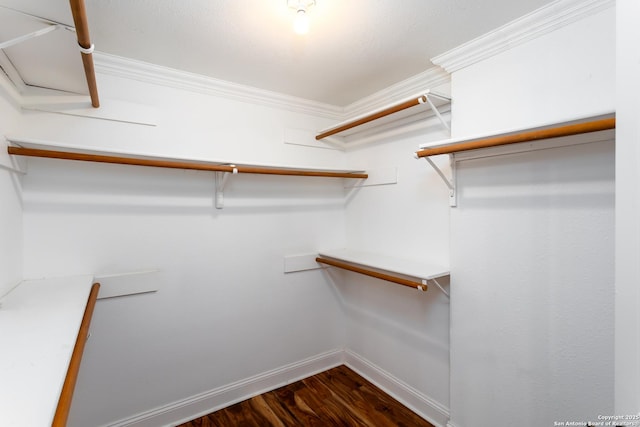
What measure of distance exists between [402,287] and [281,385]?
119 centimetres

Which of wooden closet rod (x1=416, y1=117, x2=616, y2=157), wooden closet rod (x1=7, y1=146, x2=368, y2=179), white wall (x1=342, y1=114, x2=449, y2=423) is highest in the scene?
wooden closet rod (x1=416, y1=117, x2=616, y2=157)

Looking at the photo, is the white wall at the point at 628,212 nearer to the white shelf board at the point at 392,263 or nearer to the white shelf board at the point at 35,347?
the white shelf board at the point at 392,263

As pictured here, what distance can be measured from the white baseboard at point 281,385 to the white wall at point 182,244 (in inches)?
2.0

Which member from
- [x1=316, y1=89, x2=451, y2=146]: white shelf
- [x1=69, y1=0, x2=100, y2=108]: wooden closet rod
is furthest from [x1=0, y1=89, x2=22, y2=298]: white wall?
[x1=316, y1=89, x2=451, y2=146]: white shelf

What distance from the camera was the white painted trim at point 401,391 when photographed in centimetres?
185

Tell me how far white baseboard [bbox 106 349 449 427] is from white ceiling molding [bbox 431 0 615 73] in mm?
2057

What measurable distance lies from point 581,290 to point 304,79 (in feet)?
6.18

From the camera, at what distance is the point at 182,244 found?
1893mm

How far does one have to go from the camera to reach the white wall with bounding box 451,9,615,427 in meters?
1.21

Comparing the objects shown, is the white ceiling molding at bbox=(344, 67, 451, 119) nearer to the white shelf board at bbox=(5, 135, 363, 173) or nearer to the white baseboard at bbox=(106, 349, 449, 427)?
the white shelf board at bbox=(5, 135, 363, 173)

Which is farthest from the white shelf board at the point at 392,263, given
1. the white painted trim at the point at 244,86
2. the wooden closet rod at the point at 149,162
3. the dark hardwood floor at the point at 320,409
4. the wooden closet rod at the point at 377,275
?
the white painted trim at the point at 244,86

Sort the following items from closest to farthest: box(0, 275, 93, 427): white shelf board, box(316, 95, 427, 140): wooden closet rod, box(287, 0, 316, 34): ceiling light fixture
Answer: box(0, 275, 93, 427): white shelf board → box(287, 0, 316, 34): ceiling light fixture → box(316, 95, 427, 140): wooden closet rod

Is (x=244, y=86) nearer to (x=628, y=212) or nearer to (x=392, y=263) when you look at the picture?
(x=392, y=263)

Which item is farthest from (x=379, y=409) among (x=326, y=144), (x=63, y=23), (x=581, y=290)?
(x=63, y=23)
